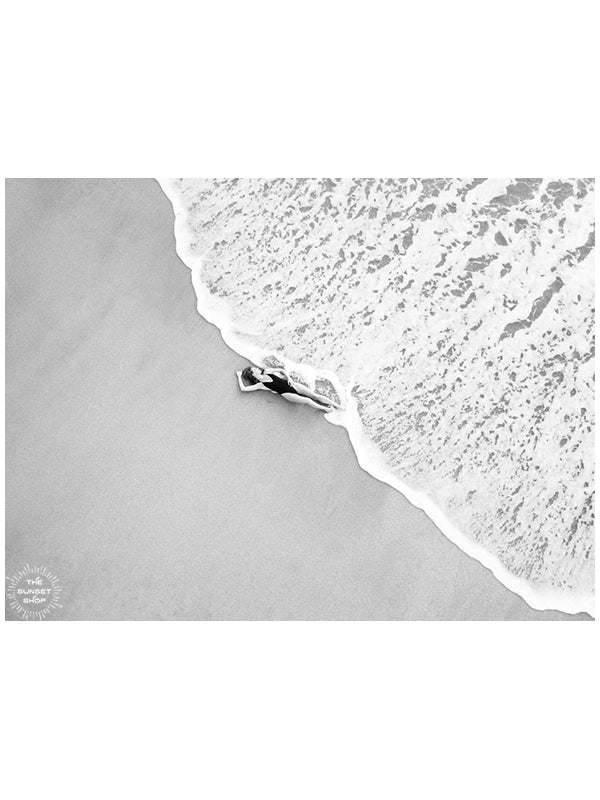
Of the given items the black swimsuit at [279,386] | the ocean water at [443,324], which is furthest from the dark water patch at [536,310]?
the black swimsuit at [279,386]

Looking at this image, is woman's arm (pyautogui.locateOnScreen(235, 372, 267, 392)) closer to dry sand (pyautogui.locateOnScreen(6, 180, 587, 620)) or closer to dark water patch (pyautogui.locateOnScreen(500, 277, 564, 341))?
dry sand (pyautogui.locateOnScreen(6, 180, 587, 620))

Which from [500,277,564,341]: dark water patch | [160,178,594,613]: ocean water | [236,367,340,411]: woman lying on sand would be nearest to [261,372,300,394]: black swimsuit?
[236,367,340,411]: woman lying on sand

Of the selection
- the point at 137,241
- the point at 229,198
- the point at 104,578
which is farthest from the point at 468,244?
the point at 104,578

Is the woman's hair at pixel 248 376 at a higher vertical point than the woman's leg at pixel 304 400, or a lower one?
higher

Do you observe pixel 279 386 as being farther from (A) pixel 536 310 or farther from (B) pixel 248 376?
(A) pixel 536 310

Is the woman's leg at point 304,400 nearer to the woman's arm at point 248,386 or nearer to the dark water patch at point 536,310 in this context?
the woman's arm at point 248,386
